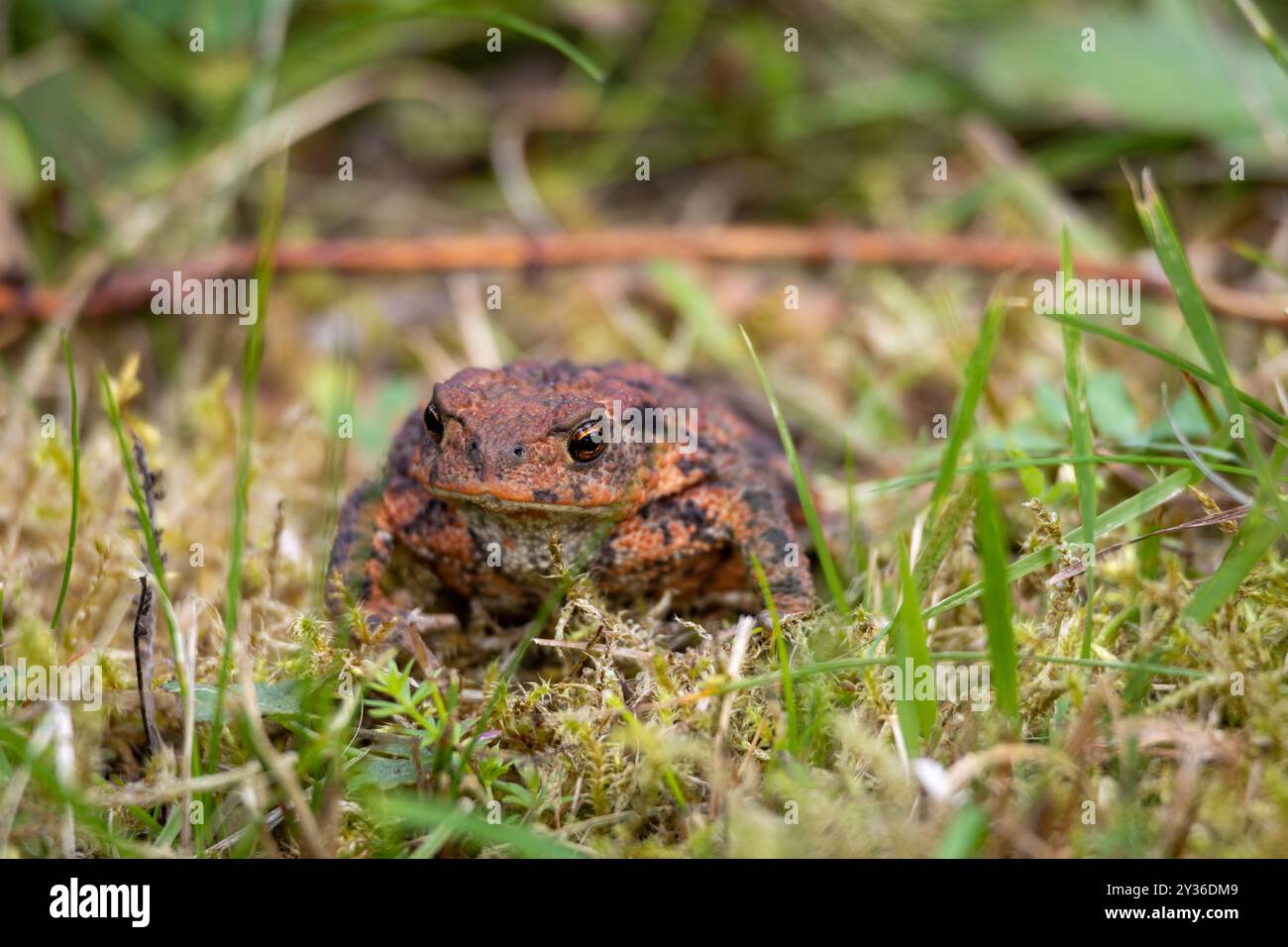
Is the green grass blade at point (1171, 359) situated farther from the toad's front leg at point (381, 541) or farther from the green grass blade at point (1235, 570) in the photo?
the toad's front leg at point (381, 541)

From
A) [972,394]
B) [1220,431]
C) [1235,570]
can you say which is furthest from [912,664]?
[1220,431]

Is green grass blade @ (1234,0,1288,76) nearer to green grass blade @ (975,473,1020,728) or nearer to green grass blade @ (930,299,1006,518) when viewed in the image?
green grass blade @ (930,299,1006,518)

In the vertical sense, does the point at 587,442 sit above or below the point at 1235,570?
above

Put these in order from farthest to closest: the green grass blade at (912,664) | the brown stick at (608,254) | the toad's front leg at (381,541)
→ the brown stick at (608,254)
the toad's front leg at (381,541)
the green grass blade at (912,664)

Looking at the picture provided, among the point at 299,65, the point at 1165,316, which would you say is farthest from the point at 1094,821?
the point at 299,65

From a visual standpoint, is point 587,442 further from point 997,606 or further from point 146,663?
point 146,663

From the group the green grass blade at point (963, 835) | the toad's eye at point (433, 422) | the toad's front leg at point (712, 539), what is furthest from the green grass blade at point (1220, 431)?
the toad's eye at point (433, 422)
